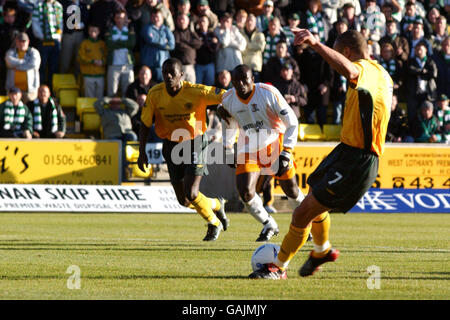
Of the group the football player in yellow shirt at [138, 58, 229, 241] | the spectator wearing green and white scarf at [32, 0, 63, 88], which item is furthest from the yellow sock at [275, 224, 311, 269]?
the spectator wearing green and white scarf at [32, 0, 63, 88]

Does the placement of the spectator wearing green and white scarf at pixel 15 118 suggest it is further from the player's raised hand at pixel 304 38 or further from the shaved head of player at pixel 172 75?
the player's raised hand at pixel 304 38

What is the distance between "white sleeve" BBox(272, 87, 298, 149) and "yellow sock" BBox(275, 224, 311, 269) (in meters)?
1.86

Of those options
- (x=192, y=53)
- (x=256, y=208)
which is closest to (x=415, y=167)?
(x=192, y=53)

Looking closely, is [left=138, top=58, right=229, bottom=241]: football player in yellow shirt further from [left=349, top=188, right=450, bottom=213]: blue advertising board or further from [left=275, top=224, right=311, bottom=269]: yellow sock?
[left=349, top=188, right=450, bottom=213]: blue advertising board

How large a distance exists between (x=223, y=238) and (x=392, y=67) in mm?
10538

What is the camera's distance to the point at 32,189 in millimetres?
18141

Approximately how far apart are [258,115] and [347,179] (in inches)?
156

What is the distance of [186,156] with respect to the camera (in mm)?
12117

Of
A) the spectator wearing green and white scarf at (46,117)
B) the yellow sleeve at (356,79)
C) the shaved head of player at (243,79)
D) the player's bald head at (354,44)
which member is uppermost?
the player's bald head at (354,44)

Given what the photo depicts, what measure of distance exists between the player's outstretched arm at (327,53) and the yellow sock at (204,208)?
17.9ft

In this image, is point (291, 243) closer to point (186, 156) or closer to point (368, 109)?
point (368, 109)

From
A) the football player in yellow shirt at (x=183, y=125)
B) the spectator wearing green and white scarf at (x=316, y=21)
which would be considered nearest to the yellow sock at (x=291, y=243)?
the football player in yellow shirt at (x=183, y=125)

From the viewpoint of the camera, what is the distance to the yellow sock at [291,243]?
788cm
